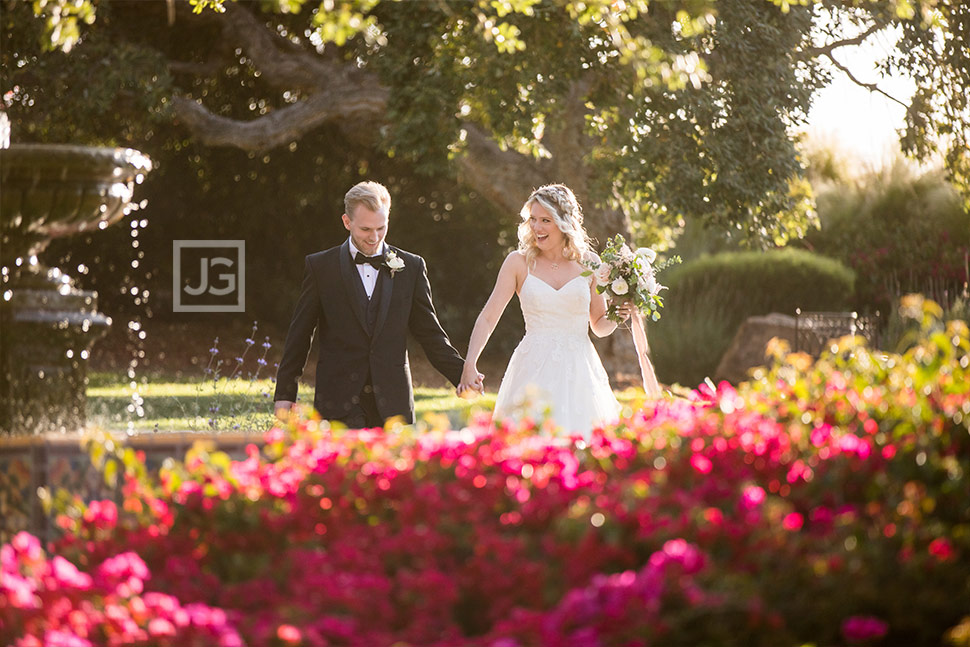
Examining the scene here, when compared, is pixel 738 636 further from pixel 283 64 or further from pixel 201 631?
pixel 283 64

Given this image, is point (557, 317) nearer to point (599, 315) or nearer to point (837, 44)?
point (599, 315)

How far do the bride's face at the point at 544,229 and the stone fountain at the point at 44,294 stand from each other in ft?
7.31

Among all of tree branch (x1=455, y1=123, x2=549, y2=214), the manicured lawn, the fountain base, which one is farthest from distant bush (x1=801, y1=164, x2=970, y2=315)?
the fountain base

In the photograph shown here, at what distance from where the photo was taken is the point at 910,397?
11.9 feet

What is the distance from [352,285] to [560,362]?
5.08 feet

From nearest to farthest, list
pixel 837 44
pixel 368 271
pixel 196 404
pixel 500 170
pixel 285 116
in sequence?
pixel 368 271, pixel 196 404, pixel 837 44, pixel 500 170, pixel 285 116

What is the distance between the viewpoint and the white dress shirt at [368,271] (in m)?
5.98

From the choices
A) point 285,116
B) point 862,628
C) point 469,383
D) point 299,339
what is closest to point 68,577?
point 862,628

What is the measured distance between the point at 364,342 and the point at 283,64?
13284 mm

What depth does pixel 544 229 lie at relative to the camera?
22.3 ft

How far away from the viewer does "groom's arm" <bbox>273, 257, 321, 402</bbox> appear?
5.88 meters

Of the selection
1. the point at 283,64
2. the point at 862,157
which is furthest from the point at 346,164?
the point at 862,157

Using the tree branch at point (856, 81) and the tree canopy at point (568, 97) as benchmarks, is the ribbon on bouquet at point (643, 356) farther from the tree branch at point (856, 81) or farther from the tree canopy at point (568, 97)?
the tree branch at point (856, 81)

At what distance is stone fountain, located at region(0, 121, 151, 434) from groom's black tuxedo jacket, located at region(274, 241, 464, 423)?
1.02 metres
